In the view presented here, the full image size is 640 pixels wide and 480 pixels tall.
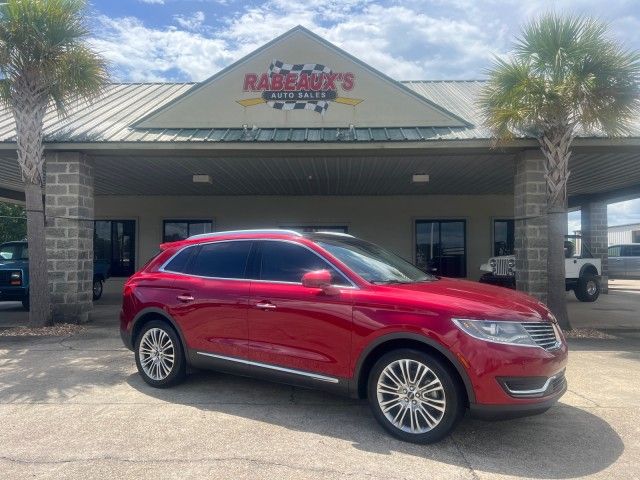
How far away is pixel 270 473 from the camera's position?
11.6ft

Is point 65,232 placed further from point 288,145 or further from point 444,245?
point 444,245

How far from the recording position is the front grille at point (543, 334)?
389 cm

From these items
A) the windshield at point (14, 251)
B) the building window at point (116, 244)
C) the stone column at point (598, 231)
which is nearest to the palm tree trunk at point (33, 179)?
the windshield at point (14, 251)

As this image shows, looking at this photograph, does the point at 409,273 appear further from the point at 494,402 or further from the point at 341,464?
the point at 341,464

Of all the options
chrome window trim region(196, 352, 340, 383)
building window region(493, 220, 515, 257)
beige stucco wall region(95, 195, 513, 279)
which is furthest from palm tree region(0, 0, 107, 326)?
building window region(493, 220, 515, 257)

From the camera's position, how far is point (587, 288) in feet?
48.8

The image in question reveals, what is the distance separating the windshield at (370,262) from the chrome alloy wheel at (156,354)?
2.11 meters

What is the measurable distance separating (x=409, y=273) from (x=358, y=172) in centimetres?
783

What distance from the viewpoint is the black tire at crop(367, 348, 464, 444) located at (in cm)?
382

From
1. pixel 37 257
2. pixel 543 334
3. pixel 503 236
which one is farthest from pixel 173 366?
pixel 503 236

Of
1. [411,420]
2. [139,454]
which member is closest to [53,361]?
[139,454]

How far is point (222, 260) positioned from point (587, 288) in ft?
43.2

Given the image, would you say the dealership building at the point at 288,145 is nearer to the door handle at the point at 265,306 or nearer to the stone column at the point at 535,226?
the stone column at the point at 535,226

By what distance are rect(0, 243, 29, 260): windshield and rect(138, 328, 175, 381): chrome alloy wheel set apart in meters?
8.74
